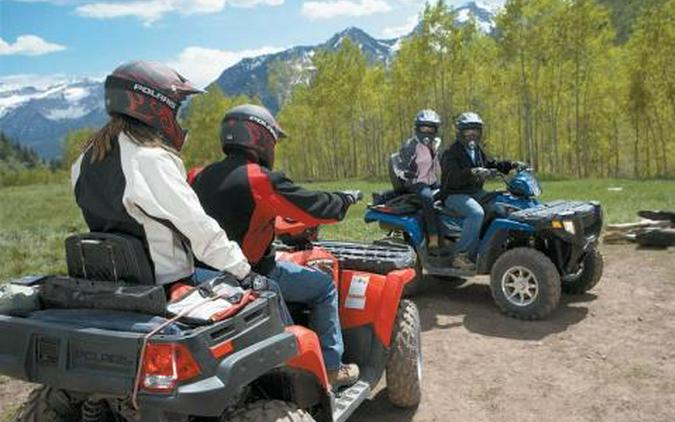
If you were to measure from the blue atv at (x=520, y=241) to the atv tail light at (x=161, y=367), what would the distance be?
14.8 ft

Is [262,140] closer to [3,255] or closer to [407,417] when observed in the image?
[407,417]

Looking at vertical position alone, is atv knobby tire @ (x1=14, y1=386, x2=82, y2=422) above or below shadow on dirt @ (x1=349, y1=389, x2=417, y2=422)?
above

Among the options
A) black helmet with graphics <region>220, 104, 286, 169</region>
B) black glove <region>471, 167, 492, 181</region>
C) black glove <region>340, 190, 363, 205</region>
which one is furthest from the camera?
black glove <region>471, 167, 492, 181</region>

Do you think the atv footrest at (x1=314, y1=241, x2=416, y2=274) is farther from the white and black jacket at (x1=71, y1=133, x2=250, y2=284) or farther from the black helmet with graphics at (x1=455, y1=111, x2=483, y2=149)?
the black helmet with graphics at (x1=455, y1=111, x2=483, y2=149)

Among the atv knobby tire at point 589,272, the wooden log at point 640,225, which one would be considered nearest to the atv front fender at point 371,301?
the atv knobby tire at point 589,272

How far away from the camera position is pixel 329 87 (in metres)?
52.3

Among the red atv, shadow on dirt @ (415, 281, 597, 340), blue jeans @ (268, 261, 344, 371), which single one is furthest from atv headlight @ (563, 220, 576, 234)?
the red atv

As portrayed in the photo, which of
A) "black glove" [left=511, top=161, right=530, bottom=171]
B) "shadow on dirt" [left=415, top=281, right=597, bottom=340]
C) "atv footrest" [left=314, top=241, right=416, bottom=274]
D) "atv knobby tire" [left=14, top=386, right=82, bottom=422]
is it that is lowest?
"shadow on dirt" [left=415, top=281, right=597, bottom=340]

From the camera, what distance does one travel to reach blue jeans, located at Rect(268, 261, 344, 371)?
4.15 metres

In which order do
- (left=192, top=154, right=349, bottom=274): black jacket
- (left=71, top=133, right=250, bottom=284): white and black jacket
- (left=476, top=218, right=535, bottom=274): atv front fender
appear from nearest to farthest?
1. (left=71, top=133, right=250, bottom=284): white and black jacket
2. (left=192, top=154, right=349, bottom=274): black jacket
3. (left=476, top=218, right=535, bottom=274): atv front fender

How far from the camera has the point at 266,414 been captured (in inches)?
118

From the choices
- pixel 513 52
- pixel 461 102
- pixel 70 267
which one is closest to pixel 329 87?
pixel 461 102

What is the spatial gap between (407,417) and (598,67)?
40.9 meters

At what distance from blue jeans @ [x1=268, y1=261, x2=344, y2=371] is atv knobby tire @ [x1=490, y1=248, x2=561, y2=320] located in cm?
376
